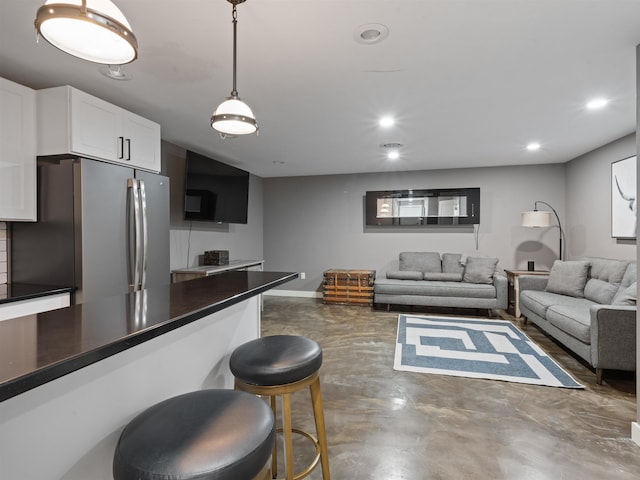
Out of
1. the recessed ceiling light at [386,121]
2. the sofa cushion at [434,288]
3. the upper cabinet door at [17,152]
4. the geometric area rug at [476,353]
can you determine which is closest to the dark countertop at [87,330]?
the upper cabinet door at [17,152]

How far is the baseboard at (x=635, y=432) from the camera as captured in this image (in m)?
1.89

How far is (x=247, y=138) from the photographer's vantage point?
3.81m

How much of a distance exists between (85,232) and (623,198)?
5.30 m

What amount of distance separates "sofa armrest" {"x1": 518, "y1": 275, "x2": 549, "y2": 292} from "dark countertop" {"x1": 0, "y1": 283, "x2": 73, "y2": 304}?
5.01 meters

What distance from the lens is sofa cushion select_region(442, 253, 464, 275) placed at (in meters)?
5.33

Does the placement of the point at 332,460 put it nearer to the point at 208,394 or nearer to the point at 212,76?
the point at 208,394

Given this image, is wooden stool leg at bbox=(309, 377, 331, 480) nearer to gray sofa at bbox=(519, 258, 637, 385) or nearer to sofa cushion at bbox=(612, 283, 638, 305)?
gray sofa at bbox=(519, 258, 637, 385)

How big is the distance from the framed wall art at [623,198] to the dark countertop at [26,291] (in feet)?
17.2

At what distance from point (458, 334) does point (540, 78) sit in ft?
9.08

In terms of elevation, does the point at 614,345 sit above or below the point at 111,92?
below

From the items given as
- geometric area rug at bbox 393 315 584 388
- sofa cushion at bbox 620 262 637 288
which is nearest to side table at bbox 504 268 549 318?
geometric area rug at bbox 393 315 584 388

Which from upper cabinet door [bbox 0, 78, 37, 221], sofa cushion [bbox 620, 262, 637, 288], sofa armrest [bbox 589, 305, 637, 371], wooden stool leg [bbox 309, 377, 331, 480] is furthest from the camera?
sofa cushion [bbox 620, 262, 637, 288]

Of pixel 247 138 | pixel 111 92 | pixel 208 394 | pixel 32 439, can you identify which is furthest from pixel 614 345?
pixel 111 92

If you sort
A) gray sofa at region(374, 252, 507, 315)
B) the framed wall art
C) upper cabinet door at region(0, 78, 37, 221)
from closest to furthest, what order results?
upper cabinet door at region(0, 78, 37, 221) < the framed wall art < gray sofa at region(374, 252, 507, 315)
